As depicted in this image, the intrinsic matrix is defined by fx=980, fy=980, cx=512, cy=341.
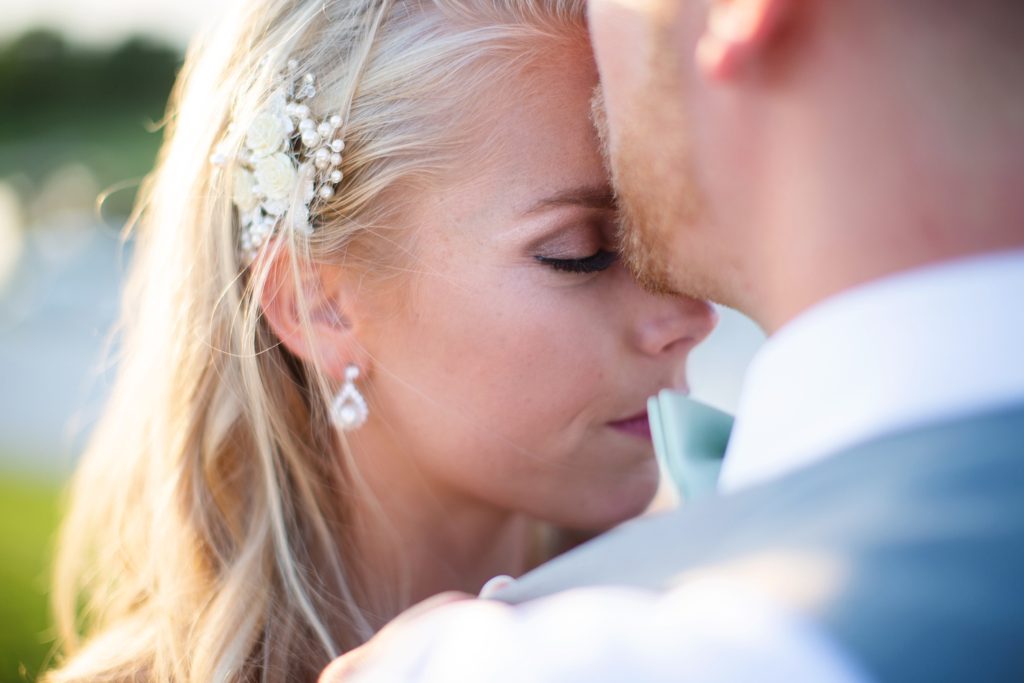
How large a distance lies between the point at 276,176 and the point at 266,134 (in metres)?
0.08

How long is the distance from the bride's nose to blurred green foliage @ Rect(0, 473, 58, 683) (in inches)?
124

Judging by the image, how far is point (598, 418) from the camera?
2053 mm

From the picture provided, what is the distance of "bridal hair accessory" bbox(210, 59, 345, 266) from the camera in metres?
1.94

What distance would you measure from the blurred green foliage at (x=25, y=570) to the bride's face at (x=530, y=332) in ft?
9.14

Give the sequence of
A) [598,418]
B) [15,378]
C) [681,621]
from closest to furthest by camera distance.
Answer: [681,621], [598,418], [15,378]

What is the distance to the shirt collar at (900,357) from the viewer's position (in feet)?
3.01

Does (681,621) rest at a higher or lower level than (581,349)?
higher

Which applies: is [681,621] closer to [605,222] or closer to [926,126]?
[926,126]

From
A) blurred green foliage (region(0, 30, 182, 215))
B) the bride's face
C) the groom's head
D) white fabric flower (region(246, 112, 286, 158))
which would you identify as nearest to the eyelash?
the bride's face

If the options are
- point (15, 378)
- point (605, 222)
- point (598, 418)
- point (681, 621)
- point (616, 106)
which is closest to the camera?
point (681, 621)

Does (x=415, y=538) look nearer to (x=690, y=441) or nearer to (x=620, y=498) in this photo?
(x=620, y=498)

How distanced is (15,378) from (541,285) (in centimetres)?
980

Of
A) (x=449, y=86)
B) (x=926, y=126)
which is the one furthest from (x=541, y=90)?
(x=926, y=126)

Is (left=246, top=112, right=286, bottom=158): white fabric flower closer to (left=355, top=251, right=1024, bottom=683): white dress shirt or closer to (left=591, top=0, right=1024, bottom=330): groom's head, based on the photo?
(left=591, top=0, right=1024, bottom=330): groom's head
